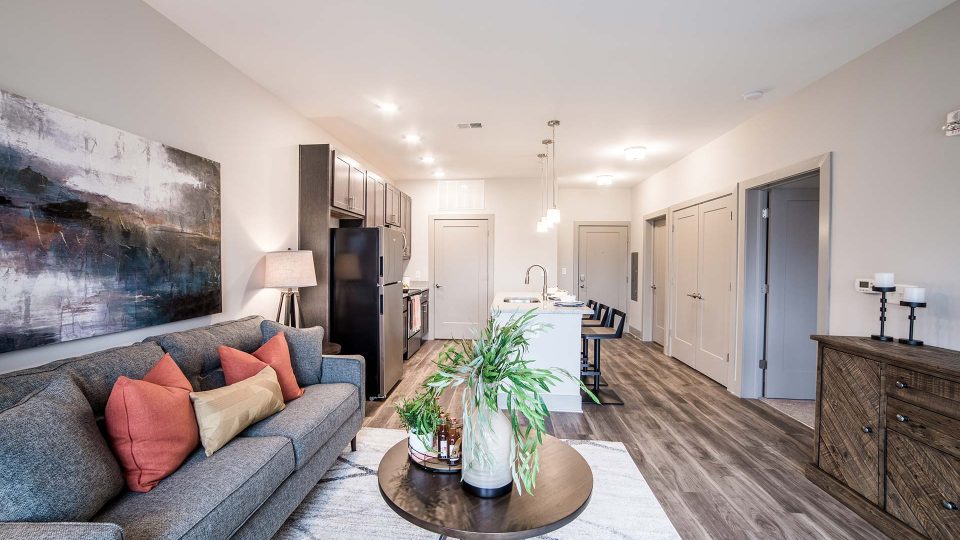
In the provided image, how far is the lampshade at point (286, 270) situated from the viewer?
2.96m

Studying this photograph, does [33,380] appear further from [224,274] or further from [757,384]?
[757,384]

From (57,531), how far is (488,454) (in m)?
1.15

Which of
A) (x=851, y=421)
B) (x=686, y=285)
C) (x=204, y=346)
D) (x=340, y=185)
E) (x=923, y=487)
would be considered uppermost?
(x=340, y=185)

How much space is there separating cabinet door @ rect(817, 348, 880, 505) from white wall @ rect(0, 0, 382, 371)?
12.8ft

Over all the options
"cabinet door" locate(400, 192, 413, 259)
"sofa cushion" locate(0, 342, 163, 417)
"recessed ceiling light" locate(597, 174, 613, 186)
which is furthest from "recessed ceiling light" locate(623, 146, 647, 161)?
"sofa cushion" locate(0, 342, 163, 417)

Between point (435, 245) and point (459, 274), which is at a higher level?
point (435, 245)

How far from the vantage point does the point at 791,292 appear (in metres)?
3.79

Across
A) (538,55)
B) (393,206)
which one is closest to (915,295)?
(538,55)

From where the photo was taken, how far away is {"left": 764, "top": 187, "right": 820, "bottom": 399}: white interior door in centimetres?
377

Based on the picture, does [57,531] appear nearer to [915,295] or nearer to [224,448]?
[224,448]

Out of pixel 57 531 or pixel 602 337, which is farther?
pixel 602 337

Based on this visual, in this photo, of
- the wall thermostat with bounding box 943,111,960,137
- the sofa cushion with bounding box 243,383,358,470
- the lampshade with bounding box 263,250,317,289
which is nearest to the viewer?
the sofa cushion with bounding box 243,383,358,470

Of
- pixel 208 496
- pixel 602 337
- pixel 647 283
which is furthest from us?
pixel 647 283

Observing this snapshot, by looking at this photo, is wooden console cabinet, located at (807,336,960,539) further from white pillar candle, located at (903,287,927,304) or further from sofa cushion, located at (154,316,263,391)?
sofa cushion, located at (154,316,263,391)
